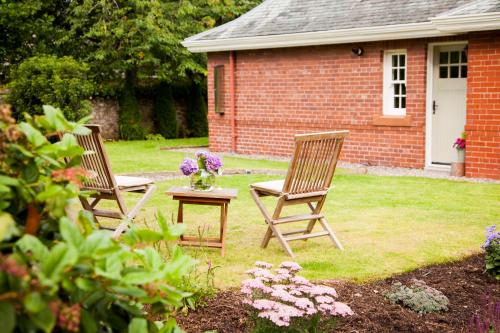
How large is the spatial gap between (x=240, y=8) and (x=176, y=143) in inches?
242

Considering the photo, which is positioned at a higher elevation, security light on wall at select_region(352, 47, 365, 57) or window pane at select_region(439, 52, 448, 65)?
security light on wall at select_region(352, 47, 365, 57)

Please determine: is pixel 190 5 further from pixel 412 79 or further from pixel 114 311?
pixel 114 311

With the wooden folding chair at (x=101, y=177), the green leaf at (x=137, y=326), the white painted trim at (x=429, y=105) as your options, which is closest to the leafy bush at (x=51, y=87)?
the white painted trim at (x=429, y=105)

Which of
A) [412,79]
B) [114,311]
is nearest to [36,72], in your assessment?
[412,79]

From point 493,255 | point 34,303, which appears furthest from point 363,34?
point 34,303

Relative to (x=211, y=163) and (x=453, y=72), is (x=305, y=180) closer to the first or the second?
(x=211, y=163)

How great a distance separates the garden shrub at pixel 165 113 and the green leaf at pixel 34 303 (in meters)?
23.5

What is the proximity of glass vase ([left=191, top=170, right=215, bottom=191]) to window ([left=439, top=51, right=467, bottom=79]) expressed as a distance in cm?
863

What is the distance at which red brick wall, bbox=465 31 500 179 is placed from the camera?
12977mm

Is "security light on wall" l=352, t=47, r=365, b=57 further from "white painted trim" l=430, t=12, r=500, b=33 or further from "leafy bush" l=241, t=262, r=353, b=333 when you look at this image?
"leafy bush" l=241, t=262, r=353, b=333

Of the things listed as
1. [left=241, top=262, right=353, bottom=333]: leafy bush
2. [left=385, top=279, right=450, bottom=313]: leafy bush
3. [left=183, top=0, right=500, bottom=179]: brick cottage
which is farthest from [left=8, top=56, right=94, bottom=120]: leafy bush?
[left=241, top=262, right=353, bottom=333]: leafy bush

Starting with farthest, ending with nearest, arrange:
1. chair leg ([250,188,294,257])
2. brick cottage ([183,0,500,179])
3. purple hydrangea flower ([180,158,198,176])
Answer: brick cottage ([183,0,500,179]) < purple hydrangea flower ([180,158,198,176]) < chair leg ([250,188,294,257])

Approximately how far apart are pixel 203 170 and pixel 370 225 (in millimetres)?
2478

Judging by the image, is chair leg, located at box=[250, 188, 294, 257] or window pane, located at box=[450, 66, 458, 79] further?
window pane, located at box=[450, 66, 458, 79]
